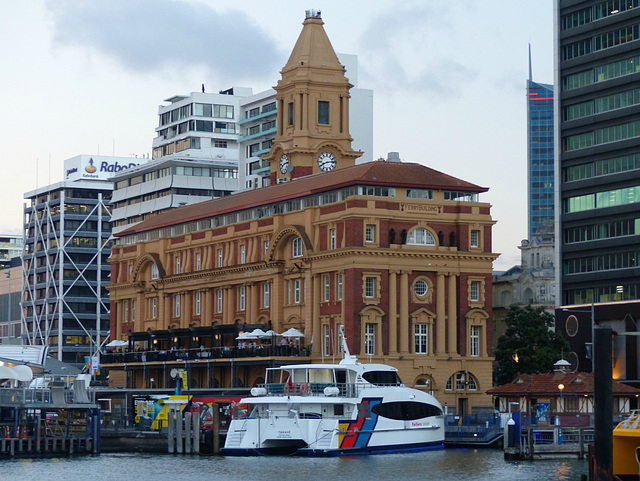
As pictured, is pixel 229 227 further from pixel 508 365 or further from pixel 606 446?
pixel 606 446

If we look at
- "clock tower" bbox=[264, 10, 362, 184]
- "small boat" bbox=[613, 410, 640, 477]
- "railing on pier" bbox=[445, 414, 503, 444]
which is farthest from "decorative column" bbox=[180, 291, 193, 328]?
"small boat" bbox=[613, 410, 640, 477]

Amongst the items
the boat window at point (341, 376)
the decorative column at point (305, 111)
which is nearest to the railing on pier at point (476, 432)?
the boat window at point (341, 376)

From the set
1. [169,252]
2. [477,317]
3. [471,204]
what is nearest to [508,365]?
[477,317]

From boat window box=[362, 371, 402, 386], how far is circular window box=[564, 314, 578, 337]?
150 ft

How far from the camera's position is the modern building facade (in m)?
154

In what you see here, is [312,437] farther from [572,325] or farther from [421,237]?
[572,325]

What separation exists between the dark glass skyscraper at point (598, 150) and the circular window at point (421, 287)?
2450cm

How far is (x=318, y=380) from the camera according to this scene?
354 feet

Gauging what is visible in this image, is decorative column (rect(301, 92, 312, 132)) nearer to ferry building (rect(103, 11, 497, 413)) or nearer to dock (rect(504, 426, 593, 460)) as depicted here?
ferry building (rect(103, 11, 497, 413))

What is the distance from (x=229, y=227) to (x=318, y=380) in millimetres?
53502

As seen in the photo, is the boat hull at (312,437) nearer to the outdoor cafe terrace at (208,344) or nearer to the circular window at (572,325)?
the outdoor cafe terrace at (208,344)

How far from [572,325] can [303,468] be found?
6324cm

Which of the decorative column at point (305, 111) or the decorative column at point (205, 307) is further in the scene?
the decorative column at point (305, 111)

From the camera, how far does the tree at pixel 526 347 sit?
146 m
